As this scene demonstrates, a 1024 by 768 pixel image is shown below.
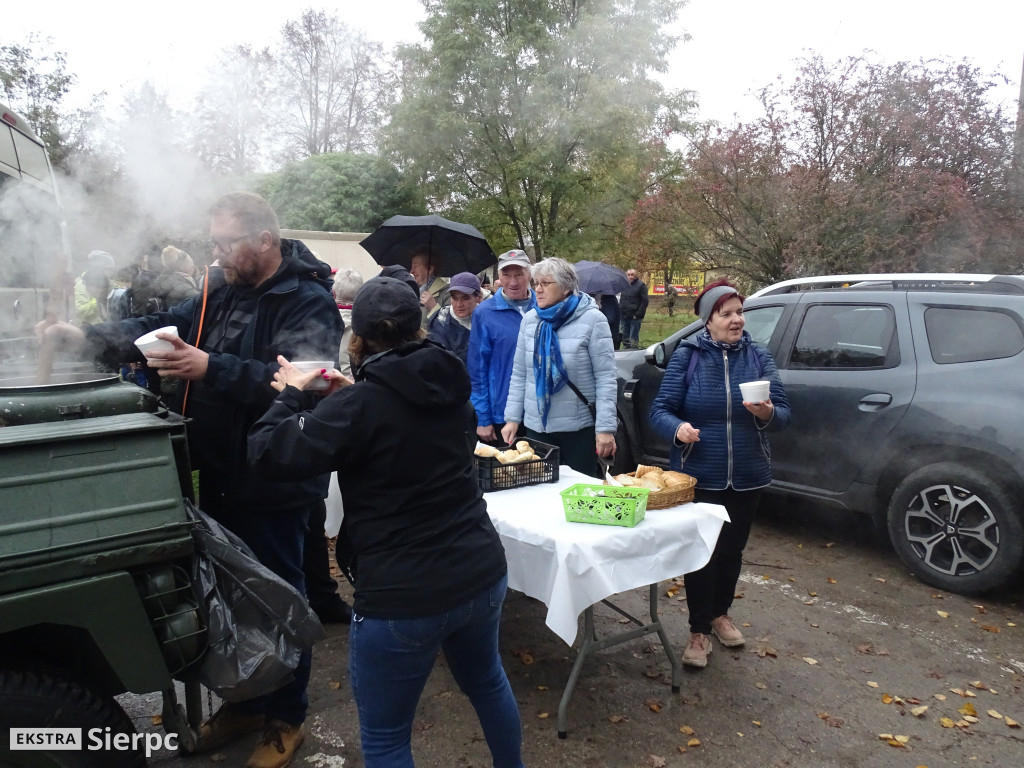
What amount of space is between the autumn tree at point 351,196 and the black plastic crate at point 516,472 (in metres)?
10.3

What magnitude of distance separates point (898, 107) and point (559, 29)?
11601 mm

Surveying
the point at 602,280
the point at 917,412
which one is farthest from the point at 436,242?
the point at 602,280

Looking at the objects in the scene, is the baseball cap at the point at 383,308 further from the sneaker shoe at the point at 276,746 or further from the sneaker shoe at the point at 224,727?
the sneaker shoe at the point at 224,727

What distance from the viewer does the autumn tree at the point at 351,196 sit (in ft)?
48.0

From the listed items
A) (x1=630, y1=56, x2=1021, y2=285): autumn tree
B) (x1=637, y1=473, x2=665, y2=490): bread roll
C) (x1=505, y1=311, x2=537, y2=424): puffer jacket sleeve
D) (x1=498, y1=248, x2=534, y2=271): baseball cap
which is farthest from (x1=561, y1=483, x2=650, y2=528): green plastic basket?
(x1=630, y1=56, x2=1021, y2=285): autumn tree

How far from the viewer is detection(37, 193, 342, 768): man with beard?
265 cm

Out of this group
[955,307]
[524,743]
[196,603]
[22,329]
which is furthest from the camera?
[955,307]

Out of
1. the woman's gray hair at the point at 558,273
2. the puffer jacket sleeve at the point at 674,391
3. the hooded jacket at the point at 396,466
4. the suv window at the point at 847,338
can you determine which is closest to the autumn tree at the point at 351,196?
the woman's gray hair at the point at 558,273

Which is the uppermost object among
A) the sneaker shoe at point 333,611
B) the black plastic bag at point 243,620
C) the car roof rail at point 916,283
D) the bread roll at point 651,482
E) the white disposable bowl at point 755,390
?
the car roof rail at point 916,283

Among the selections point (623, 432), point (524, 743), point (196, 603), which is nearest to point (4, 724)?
point (196, 603)

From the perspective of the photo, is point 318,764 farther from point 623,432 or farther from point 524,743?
point 623,432

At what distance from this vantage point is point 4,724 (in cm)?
190

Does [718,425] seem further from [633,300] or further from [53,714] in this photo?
[633,300]

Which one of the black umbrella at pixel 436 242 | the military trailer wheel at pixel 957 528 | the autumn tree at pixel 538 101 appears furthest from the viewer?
the autumn tree at pixel 538 101
